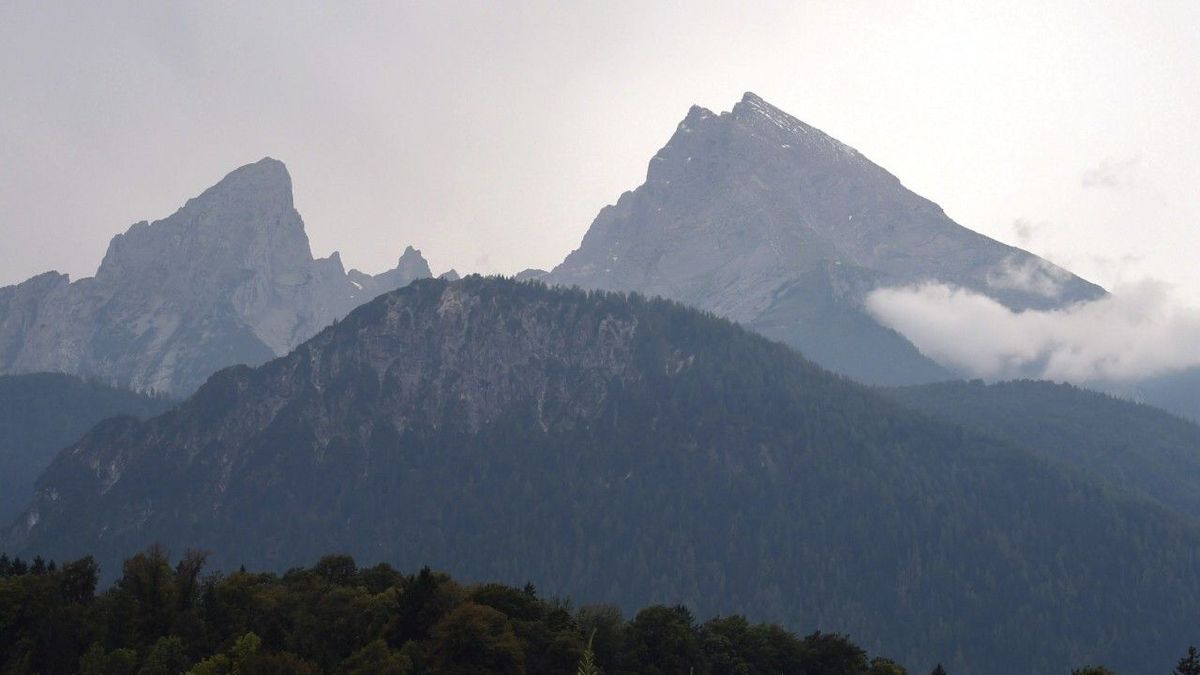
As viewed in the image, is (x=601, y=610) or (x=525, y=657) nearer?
(x=525, y=657)

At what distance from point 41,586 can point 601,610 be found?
72294 millimetres

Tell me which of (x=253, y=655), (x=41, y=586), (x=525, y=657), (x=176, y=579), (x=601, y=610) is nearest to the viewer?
(x=253, y=655)

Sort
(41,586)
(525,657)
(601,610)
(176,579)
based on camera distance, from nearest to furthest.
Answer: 1. (525,657)
2. (41,586)
3. (176,579)
4. (601,610)

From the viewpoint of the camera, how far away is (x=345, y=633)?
519ft

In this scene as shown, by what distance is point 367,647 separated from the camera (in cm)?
14300

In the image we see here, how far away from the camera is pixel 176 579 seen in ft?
585

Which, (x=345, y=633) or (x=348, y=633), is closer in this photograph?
(x=348, y=633)

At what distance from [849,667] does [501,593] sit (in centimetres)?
4299

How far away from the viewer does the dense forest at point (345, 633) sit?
146 metres

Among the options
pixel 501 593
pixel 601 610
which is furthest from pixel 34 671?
pixel 601 610

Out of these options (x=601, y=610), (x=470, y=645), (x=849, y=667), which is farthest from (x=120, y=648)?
(x=849, y=667)

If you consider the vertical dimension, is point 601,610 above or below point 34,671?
above

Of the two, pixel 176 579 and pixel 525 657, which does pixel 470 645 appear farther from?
pixel 176 579

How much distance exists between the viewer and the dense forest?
481ft
